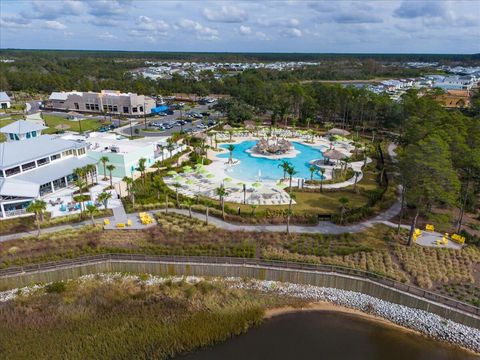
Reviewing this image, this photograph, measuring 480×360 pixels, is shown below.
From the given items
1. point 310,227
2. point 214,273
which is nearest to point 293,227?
point 310,227

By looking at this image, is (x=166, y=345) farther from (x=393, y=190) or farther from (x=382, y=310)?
(x=393, y=190)

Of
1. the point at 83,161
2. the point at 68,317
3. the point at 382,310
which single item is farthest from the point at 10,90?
the point at 382,310

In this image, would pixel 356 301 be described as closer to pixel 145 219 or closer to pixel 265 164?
pixel 145 219

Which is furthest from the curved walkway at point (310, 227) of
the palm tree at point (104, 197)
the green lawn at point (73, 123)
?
the green lawn at point (73, 123)

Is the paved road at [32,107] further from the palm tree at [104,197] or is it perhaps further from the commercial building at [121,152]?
the palm tree at [104,197]

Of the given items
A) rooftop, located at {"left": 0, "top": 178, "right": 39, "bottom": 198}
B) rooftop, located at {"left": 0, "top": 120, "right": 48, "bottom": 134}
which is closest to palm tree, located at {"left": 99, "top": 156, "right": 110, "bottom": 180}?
rooftop, located at {"left": 0, "top": 178, "right": 39, "bottom": 198}

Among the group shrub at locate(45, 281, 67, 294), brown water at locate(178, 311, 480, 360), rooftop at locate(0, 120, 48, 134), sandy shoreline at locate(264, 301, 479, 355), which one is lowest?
brown water at locate(178, 311, 480, 360)

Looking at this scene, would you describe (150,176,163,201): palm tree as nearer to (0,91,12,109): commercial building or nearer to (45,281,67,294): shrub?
(45,281,67,294): shrub
